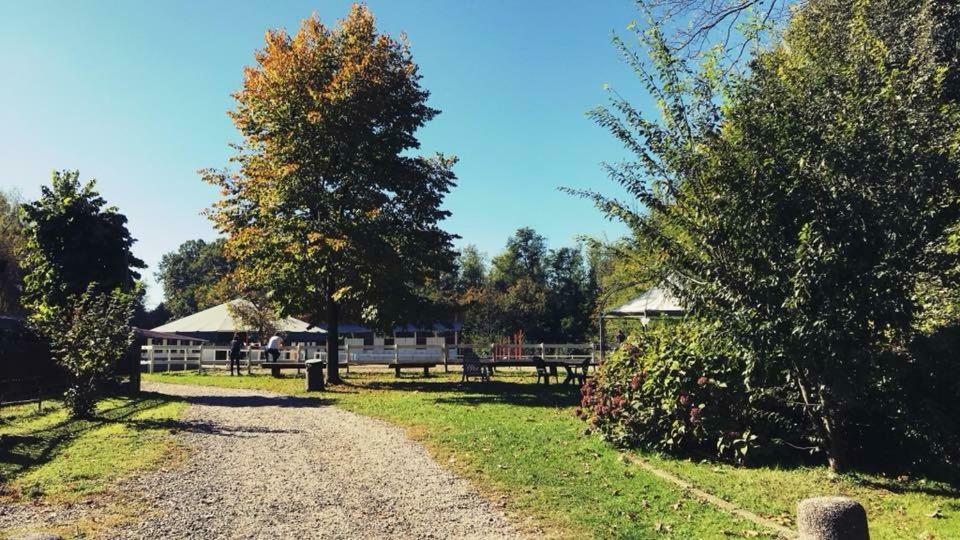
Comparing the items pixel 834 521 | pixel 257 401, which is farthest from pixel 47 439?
pixel 834 521

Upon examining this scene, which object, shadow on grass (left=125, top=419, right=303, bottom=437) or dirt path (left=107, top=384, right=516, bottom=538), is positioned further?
shadow on grass (left=125, top=419, right=303, bottom=437)

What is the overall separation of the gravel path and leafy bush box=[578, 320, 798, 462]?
2842 millimetres

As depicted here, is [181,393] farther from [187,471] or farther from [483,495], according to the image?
[483,495]

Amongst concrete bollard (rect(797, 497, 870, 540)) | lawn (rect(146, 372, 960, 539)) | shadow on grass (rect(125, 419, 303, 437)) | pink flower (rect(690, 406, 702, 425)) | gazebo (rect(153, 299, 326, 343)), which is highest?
gazebo (rect(153, 299, 326, 343))

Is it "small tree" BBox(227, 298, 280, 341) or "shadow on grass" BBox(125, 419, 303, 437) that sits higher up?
"small tree" BBox(227, 298, 280, 341)

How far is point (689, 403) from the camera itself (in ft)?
27.9

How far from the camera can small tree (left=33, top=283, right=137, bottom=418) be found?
477 inches

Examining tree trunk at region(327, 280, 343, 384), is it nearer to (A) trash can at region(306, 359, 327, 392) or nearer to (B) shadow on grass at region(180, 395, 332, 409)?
(A) trash can at region(306, 359, 327, 392)

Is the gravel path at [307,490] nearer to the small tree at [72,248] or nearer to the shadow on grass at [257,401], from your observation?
the shadow on grass at [257,401]

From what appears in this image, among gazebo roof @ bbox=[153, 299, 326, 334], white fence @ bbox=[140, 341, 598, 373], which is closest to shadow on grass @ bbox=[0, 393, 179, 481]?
white fence @ bbox=[140, 341, 598, 373]

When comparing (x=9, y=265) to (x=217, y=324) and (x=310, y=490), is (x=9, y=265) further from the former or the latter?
(x=310, y=490)

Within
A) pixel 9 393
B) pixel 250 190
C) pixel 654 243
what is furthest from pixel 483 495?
pixel 250 190

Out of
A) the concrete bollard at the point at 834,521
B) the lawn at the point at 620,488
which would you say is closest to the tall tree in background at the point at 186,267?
the lawn at the point at 620,488

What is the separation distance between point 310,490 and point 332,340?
47.2ft
